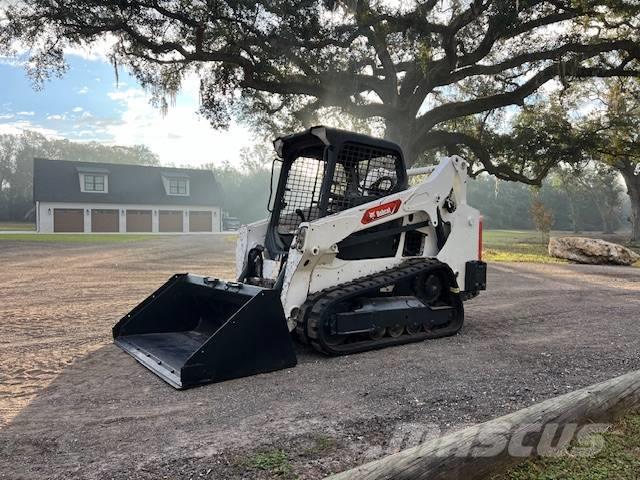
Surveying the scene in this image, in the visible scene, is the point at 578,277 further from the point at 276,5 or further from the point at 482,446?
the point at 482,446

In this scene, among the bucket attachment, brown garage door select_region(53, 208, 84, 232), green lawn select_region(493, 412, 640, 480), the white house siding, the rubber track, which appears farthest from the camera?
brown garage door select_region(53, 208, 84, 232)

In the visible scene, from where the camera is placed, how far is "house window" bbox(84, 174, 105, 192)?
1640 inches

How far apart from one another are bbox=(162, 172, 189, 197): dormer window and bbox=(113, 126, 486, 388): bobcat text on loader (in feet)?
133

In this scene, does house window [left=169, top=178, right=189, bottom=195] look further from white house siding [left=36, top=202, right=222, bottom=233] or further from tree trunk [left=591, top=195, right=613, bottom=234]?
tree trunk [left=591, top=195, right=613, bottom=234]

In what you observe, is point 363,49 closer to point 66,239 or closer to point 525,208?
point 66,239

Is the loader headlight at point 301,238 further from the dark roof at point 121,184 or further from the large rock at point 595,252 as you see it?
the dark roof at point 121,184

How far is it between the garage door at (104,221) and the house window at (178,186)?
5.32 metres

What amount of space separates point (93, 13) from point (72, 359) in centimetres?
1280

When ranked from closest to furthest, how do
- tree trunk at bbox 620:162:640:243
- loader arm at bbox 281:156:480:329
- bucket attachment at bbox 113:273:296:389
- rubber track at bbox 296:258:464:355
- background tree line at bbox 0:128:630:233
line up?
bucket attachment at bbox 113:273:296:389
rubber track at bbox 296:258:464:355
loader arm at bbox 281:156:480:329
tree trunk at bbox 620:162:640:243
background tree line at bbox 0:128:630:233

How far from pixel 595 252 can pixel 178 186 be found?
1394 inches

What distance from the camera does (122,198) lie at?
139ft

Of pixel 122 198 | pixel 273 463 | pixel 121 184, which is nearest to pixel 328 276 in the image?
pixel 273 463

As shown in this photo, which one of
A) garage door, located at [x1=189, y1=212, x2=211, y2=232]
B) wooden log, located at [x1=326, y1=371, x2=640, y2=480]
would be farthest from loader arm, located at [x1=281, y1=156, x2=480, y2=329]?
garage door, located at [x1=189, y1=212, x2=211, y2=232]

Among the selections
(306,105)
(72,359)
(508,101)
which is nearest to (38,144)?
(306,105)
